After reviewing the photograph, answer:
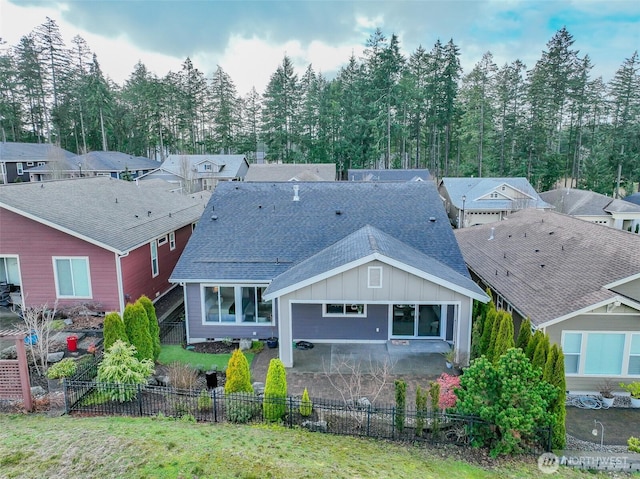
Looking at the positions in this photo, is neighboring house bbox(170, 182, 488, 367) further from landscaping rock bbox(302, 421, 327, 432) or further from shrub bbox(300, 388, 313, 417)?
landscaping rock bbox(302, 421, 327, 432)

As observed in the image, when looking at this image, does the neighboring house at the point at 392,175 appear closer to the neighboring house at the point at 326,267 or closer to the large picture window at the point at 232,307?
the neighboring house at the point at 326,267

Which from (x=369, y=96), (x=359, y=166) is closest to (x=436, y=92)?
(x=369, y=96)

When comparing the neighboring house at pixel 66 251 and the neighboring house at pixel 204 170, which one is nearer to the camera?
the neighboring house at pixel 66 251

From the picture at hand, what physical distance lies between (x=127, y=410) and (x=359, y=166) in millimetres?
50030

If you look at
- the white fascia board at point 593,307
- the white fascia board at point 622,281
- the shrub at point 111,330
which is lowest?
the shrub at point 111,330

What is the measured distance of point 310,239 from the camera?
1595 cm

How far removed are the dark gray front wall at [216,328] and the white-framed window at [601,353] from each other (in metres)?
9.24

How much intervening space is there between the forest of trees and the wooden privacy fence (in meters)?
45.7

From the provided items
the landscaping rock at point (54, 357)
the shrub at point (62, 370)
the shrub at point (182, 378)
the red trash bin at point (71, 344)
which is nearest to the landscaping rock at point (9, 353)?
the landscaping rock at point (54, 357)

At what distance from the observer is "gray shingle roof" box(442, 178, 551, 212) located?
34.7 meters

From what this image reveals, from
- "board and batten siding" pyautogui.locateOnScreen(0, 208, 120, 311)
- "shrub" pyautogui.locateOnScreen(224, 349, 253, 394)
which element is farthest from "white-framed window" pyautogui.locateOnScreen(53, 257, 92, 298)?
"shrub" pyautogui.locateOnScreen(224, 349, 253, 394)

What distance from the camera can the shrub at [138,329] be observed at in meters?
11.5

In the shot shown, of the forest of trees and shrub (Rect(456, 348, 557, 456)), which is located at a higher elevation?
the forest of trees

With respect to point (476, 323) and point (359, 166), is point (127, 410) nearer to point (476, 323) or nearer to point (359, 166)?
point (476, 323)
